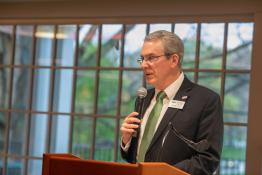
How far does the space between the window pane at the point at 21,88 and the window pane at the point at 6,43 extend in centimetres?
12

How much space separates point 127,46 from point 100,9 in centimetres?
29

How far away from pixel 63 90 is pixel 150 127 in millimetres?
1464

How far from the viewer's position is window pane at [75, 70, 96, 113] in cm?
324

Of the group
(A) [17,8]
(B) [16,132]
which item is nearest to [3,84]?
(B) [16,132]

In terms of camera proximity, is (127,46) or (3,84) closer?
(127,46)

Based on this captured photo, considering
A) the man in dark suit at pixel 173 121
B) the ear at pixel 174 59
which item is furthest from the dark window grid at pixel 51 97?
the ear at pixel 174 59

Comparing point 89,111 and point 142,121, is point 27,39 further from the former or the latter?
point 142,121

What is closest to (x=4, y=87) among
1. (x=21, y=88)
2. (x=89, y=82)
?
(x=21, y=88)

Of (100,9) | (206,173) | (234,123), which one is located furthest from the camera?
(100,9)

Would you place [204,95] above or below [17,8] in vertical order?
below

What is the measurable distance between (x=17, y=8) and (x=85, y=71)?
664 millimetres

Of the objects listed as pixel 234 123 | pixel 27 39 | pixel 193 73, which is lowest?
pixel 234 123

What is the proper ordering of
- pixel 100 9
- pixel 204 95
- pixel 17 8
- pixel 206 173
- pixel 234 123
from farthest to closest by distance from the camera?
1. pixel 17 8
2. pixel 100 9
3. pixel 234 123
4. pixel 204 95
5. pixel 206 173

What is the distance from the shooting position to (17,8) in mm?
3336
